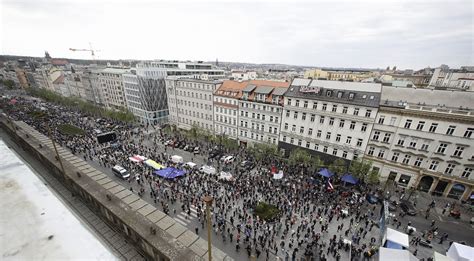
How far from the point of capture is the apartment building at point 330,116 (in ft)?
113

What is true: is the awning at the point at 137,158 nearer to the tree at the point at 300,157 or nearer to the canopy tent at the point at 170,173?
the canopy tent at the point at 170,173

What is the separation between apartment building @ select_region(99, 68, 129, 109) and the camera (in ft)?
245

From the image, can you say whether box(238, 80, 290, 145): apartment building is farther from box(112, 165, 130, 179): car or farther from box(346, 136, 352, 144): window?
box(112, 165, 130, 179): car

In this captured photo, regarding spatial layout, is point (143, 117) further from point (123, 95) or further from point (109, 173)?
point (109, 173)

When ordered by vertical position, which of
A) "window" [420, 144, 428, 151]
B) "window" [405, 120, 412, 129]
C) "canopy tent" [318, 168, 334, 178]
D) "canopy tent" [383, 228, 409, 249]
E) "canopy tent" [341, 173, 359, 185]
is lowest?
"canopy tent" [318, 168, 334, 178]

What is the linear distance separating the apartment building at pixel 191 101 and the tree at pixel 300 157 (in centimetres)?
2561

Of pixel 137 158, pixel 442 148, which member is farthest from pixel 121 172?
pixel 442 148

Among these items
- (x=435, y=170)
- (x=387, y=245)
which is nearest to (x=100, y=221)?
(x=387, y=245)

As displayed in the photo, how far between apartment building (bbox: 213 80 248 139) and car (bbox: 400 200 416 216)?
3568cm

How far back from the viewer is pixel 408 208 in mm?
28750

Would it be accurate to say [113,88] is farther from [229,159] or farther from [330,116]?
[330,116]

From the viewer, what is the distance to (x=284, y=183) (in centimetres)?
3503

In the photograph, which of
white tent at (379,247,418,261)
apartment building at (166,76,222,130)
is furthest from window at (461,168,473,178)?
apartment building at (166,76,222,130)

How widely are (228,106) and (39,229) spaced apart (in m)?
40.1
